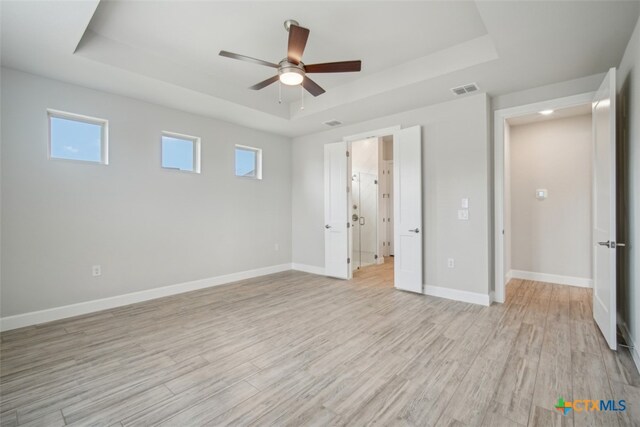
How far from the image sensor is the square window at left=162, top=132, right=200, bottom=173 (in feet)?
14.5

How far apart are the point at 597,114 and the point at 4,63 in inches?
242

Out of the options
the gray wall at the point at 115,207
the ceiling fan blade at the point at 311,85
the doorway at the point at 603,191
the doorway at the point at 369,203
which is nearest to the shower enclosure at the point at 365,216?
the doorway at the point at 369,203

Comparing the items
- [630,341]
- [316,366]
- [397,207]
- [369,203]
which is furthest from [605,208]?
[369,203]

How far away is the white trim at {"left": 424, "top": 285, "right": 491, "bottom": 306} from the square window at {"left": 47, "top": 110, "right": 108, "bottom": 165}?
4.77m

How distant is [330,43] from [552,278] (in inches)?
201

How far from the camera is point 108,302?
3.75m

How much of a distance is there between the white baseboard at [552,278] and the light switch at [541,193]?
1311mm

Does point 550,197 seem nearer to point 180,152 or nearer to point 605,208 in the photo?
point 605,208

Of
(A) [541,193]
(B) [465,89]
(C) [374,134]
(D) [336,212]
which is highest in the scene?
(B) [465,89]

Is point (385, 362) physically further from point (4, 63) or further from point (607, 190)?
point (4, 63)

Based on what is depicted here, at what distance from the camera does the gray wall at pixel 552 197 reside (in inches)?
183

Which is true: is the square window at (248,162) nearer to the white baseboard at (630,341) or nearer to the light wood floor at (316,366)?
the light wood floor at (316,366)

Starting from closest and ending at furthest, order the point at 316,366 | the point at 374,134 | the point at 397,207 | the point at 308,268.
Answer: the point at 316,366 < the point at 397,207 < the point at 374,134 < the point at 308,268

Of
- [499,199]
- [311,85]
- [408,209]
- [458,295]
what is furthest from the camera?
[408,209]
